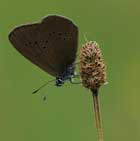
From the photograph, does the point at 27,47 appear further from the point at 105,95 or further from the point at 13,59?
the point at 13,59

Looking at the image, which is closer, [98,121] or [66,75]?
[98,121]

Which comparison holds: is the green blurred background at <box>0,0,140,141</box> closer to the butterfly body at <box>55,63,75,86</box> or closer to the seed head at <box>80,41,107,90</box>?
the butterfly body at <box>55,63,75,86</box>

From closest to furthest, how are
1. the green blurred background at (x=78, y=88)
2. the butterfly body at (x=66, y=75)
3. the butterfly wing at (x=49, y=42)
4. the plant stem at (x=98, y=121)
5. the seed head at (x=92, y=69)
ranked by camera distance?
the plant stem at (x=98, y=121) < the seed head at (x=92, y=69) < the butterfly wing at (x=49, y=42) < the butterfly body at (x=66, y=75) < the green blurred background at (x=78, y=88)

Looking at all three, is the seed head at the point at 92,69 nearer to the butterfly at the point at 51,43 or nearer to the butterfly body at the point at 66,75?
the butterfly at the point at 51,43

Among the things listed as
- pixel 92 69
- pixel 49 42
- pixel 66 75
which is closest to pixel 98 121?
pixel 92 69

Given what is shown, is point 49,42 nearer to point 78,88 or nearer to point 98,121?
point 98,121

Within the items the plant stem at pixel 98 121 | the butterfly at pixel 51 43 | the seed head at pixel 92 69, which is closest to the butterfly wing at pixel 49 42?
the butterfly at pixel 51 43
